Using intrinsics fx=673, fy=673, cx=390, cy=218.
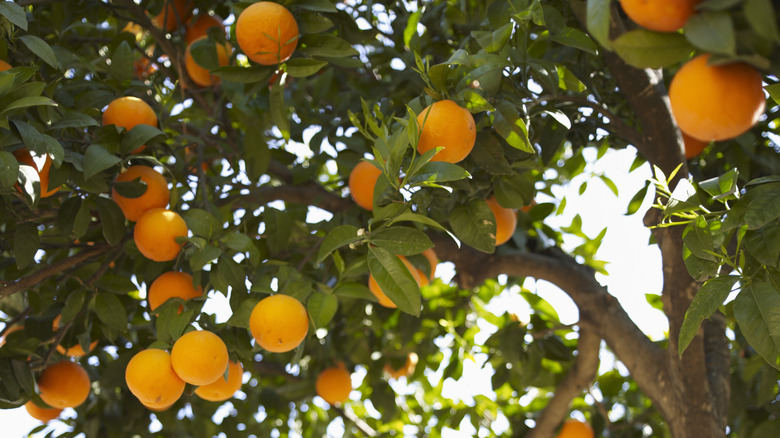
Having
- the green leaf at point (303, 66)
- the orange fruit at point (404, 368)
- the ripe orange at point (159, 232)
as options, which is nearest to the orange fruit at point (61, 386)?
the ripe orange at point (159, 232)

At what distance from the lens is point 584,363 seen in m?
2.38

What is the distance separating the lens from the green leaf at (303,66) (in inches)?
62.9

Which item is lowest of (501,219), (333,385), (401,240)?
(333,385)

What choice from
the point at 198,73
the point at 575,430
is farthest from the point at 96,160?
the point at 575,430

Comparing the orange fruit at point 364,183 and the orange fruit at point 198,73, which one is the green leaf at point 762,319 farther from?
the orange fruit at point 198,73

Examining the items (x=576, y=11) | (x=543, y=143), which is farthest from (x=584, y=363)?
(x=576, y=11)

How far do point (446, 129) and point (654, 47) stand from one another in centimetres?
45

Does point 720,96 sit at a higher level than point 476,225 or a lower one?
higher

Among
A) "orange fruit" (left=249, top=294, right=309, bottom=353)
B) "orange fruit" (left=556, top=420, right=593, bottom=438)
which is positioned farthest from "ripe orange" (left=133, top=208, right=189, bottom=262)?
"orange fruit" (left=556, top=420, right=593, bottom=438)

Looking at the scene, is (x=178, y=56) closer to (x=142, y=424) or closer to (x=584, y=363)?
(x=142, y=424)

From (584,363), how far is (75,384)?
1.65m

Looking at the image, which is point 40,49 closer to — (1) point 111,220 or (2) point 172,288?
(1) point 111,220

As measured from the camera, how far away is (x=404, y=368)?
3121mm

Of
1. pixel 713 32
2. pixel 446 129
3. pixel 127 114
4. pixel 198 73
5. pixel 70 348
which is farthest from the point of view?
pixel 198 73
